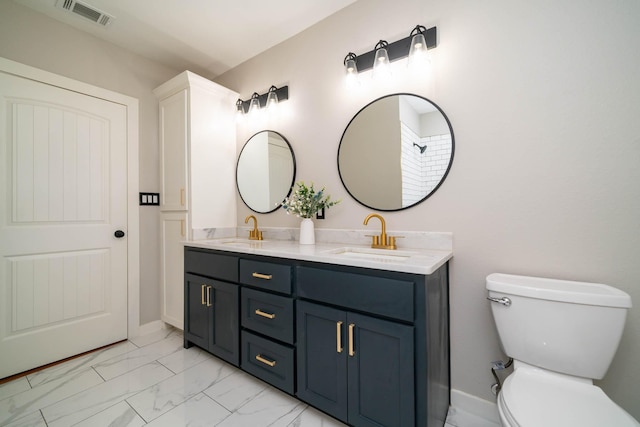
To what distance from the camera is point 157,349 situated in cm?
215

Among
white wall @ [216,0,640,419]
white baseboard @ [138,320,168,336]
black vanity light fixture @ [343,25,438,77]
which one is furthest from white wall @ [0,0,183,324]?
white wall @ [216,0,640,419]

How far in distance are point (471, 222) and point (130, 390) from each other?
2.28 meters

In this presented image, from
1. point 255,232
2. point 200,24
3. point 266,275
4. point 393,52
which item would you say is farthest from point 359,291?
point 200,24

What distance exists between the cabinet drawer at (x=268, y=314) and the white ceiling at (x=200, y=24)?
78.3 inches

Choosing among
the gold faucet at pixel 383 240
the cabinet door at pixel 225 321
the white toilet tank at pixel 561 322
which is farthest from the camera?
the cabinet door at pixel 225 321

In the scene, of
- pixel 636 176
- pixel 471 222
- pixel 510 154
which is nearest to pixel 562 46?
pixel 510 154

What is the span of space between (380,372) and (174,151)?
2381 millimetres

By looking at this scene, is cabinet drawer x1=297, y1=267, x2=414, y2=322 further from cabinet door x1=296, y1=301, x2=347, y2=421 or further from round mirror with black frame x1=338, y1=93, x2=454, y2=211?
round mirror with black frame x1=338, y1=93, x2=454, y2=211

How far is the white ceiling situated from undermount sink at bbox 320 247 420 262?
171cm

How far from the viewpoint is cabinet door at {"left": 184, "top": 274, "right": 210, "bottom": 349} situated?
196 centimetres

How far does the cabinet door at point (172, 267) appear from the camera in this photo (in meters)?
2.33

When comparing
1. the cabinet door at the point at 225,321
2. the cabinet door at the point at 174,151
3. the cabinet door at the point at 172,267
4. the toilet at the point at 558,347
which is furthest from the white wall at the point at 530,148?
the cabinet door at the point at 172,267

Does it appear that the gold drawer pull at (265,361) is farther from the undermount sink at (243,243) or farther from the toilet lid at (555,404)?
the toilet lid at (555,404)

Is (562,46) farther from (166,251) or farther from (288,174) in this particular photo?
(166,251)
